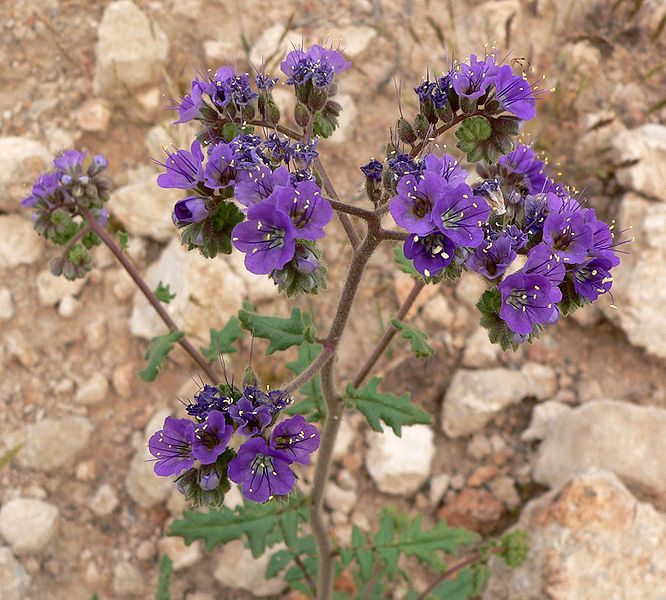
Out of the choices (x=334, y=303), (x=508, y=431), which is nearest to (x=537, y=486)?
(x=508, y=431)

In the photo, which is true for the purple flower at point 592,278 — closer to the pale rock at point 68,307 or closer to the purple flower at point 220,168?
the purple flower at point 220,168

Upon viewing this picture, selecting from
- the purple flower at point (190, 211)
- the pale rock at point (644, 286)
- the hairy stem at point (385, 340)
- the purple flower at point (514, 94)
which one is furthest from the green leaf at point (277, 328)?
the pale rock at point (644, 286)

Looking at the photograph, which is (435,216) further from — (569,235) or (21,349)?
(21,349)

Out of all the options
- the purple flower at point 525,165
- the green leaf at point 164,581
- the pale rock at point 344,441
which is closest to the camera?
the purple flower at point 525,165

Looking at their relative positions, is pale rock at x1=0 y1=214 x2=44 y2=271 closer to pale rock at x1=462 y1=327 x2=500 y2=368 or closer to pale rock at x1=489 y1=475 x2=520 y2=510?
pale rock at x1=462 y1=327 x2=500 y2=368

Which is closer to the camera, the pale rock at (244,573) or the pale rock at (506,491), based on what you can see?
the pale rock at (244,573)

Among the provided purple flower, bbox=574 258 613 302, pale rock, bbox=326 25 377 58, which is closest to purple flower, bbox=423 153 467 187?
purple flower, bbox=574 258 613 302

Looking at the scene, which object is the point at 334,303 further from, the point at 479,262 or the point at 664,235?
the point at 479,262
